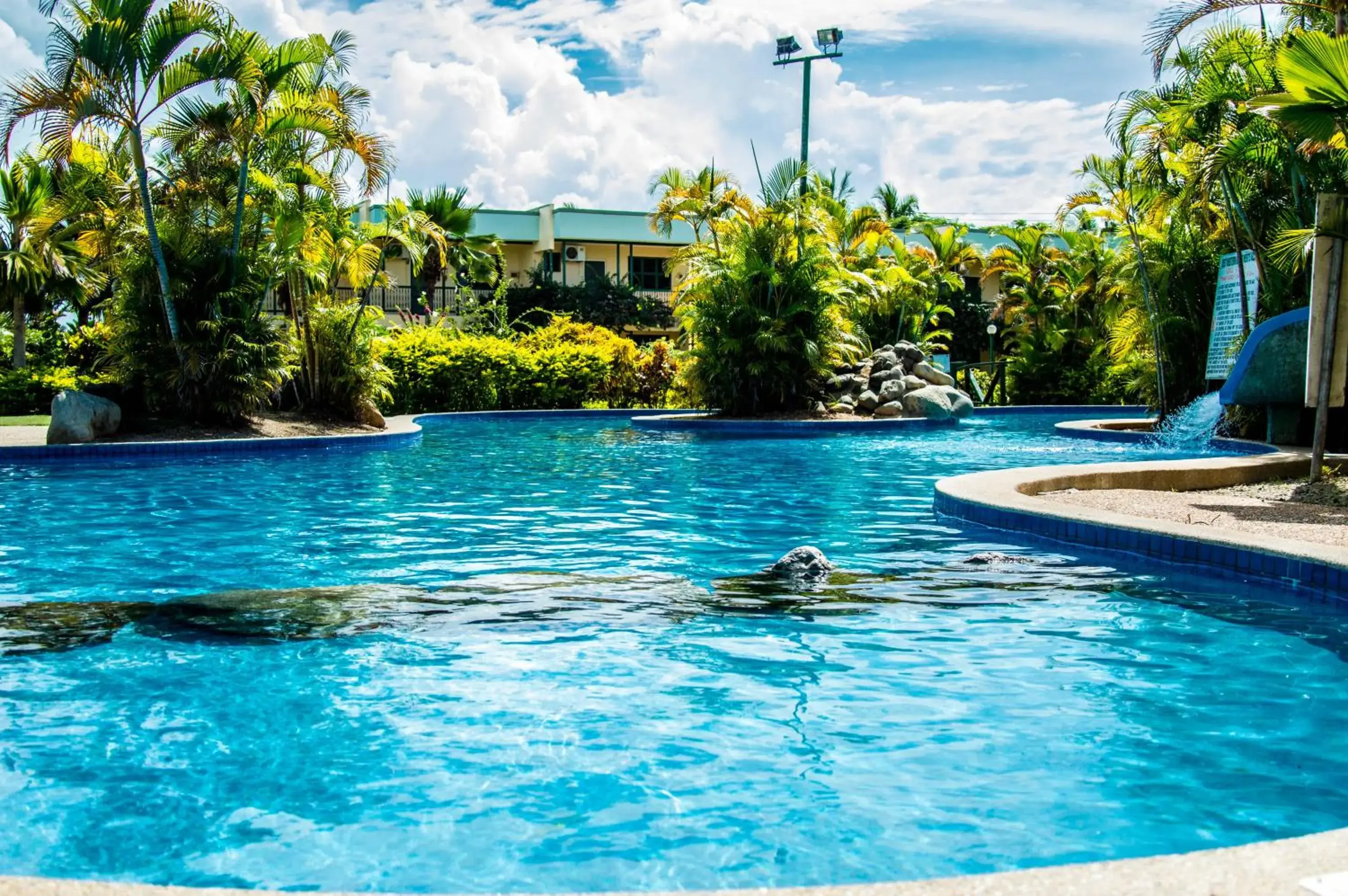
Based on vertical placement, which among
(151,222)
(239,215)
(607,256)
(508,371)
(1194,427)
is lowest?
(1194,427)

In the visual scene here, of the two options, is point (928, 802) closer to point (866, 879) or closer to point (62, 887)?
point (866, 879)

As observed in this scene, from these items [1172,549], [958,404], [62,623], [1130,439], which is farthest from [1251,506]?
[958,404]

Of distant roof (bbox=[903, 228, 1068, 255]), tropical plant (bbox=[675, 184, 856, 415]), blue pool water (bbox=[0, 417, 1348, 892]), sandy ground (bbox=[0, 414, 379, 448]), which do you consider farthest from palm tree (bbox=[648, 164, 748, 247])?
distant roof (bbox=[903, 228, 1068, 255])

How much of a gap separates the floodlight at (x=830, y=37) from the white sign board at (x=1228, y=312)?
71.4 ft

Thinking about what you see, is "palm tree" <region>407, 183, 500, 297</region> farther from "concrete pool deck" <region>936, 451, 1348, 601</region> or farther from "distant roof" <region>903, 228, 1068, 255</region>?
"concrete pool deck" <region>936, 451, 1348, 601</region>

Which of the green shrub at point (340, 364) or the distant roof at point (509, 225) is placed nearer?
the green shrub at point (340, 364)

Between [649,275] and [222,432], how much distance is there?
1216 inches

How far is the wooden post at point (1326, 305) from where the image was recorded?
962 cm

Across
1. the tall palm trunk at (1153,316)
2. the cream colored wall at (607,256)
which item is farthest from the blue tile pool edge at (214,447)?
the cream colored wall at (607,256)

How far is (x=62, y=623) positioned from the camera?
20.8 feet

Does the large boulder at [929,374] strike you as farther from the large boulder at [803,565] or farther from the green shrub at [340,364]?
the large boulder at [803,565]

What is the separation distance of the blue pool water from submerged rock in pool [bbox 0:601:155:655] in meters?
0.03

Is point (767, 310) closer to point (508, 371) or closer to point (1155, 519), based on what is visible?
point (508, 371)

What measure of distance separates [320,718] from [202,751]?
0.51 metres
